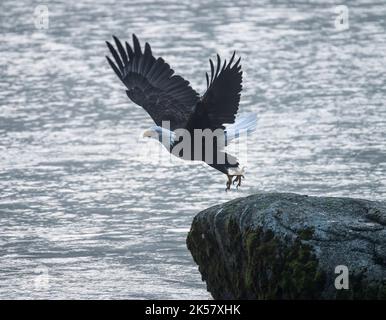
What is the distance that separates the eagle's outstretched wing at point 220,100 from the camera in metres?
7.81

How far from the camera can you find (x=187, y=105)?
8.60 meters

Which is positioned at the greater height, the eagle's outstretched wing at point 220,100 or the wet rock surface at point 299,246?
the eagle's outstretched wing at point 220,100

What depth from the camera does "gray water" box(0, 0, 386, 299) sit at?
8.46 metres

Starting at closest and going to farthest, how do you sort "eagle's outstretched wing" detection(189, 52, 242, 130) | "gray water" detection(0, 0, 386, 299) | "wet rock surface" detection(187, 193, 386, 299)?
"wet rock surface" detection(187, 193, 386, 299), "eagle's outstretched wing" detection(189, 52, 242, 130), "gray water" detection(0, 0, 386, 299)

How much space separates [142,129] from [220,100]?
4025mm

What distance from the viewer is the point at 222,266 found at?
22.7ft

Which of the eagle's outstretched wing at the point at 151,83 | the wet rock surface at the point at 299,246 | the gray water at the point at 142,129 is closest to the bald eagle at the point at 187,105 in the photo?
the eagle's outstretched wing at the point at 151,83

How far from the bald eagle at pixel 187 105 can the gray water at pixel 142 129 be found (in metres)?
0.85

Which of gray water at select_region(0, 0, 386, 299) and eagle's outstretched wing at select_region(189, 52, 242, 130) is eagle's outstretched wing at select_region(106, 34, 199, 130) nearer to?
eagle's outstretched wing at select_region(189, 52, 242, 130)

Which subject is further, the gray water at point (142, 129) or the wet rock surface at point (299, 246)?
the gray water at point (142, 129)

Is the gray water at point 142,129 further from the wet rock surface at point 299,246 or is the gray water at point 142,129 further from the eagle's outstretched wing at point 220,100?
the eagle's outstretched wing at point 220,100

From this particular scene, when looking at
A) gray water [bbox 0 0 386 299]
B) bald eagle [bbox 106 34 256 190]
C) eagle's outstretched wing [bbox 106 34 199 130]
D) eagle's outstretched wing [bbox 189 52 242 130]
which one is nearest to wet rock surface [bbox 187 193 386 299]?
gray water [bbox 0 0 386 299]

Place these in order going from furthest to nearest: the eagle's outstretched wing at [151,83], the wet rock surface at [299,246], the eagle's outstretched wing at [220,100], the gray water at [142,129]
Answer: the eagle's outstretched wing at [151,83] → the gray water at [142,129] → the eagle's outstretched wing at [220,100] → the wet rock surface at [299,246]

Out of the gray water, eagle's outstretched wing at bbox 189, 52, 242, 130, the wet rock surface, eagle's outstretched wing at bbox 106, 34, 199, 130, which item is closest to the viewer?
the wet rock surface
